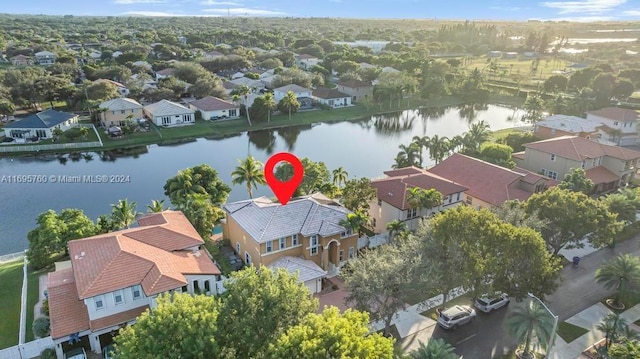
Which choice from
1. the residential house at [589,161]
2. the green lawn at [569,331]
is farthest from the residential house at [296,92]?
the green lawn at [569,331]

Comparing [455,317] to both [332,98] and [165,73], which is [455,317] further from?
[165,73]

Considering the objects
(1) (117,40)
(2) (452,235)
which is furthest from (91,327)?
(1) (117,40)

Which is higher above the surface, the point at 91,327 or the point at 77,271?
the point at 77,271

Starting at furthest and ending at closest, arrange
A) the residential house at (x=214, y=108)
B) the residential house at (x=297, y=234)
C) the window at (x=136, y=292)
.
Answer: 1. the residential house at (x=214, y=108)
2. the residential house at (x=297, y=234)
3. the window at (x=136, y=292)

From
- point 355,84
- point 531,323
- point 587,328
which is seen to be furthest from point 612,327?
point 355,84

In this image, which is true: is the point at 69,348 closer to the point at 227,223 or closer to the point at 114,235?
the point at 114,235

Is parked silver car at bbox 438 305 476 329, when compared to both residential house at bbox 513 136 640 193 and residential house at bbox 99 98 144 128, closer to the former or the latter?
residential house at bbox 513 136 640 193

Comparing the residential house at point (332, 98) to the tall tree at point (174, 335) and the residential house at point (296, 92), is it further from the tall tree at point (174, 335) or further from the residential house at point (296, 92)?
the tall tree at point (174, 335)
